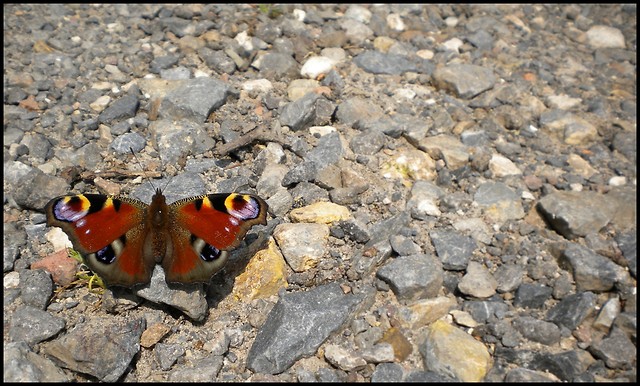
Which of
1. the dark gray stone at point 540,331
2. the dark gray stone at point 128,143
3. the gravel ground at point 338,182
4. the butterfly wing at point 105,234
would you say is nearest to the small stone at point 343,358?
the gravel ground at point 338,182

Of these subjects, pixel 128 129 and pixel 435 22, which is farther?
pixel 435 22

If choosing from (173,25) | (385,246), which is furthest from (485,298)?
(173,25)

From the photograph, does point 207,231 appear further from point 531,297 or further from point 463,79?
point 463,79

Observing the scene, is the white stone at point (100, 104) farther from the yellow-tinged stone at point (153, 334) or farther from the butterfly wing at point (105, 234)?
the yellow-tinged stone at point (153, 334)

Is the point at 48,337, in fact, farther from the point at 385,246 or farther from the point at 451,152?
the point at 451,152

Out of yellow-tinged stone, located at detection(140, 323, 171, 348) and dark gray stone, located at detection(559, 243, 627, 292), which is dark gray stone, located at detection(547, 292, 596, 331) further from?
yellow-tinged stone, located at detection(140, 323, 171, 348)

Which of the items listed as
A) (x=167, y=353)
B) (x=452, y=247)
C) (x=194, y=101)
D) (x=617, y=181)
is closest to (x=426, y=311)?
(x=452, y=247)

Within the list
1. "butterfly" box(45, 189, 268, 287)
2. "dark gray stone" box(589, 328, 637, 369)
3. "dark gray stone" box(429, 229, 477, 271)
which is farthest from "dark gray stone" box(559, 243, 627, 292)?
"butterfly" box(45, 189, 268, 287)
